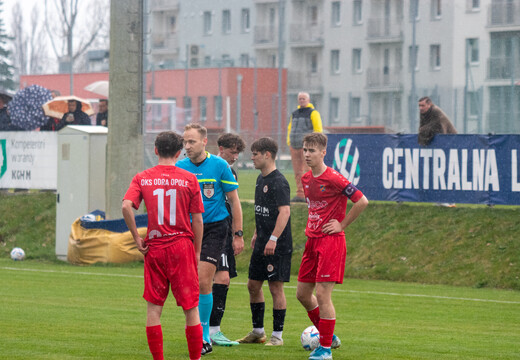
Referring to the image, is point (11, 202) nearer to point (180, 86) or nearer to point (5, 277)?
point (5, 277)

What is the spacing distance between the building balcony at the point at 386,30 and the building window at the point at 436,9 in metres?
5.29

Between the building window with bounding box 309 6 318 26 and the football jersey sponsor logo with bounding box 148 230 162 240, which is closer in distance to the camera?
the football jersey sponsor logo with bounding box 148 230 162 240

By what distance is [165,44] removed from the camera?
62406 millimetres

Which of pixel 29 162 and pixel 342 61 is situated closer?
pixel 29 162

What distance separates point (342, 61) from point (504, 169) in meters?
38.3

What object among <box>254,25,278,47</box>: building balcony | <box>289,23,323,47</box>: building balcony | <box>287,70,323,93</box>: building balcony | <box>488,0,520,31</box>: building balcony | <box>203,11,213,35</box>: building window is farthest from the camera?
<box>203,11,213,35</box>: building window

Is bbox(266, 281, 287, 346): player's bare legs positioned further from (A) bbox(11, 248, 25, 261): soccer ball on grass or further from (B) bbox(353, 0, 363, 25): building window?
(B) bbox(353, 0, 363, 25): building window

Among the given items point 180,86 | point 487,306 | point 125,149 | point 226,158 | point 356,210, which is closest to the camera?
point 356,210

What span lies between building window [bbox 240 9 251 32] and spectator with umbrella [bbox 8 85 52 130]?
3387 cm

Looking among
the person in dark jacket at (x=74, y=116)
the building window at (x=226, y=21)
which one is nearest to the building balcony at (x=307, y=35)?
the building window at (x=226, y=21)

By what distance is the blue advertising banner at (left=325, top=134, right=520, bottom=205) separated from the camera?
18.0 meters

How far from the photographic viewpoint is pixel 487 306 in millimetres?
13727

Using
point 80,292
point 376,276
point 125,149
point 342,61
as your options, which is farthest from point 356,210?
point 342,61

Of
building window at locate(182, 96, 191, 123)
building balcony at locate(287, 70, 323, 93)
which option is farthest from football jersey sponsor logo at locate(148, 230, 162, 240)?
building balcony at locate(287, 70, 323, 93)
